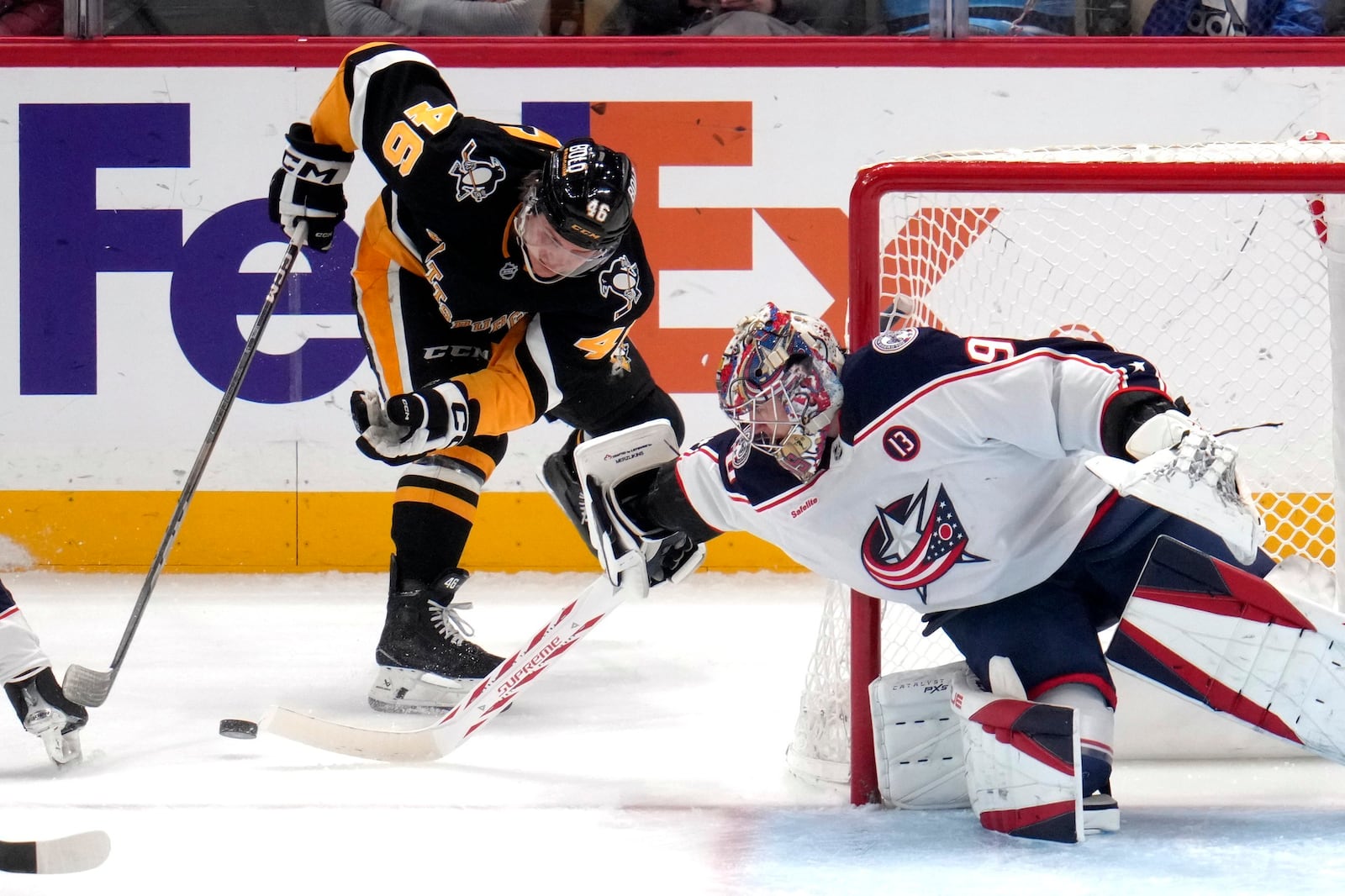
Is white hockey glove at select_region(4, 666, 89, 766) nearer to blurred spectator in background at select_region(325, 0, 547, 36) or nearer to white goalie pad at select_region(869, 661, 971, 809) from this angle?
white goalie pad at select_region(869, 661, 971, 809)

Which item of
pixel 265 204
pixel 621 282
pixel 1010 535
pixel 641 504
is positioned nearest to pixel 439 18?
pixel 265 204

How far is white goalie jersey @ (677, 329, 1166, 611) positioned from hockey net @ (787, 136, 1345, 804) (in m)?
0.16

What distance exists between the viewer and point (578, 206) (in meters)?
2.20

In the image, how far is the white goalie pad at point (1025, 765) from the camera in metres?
1.74

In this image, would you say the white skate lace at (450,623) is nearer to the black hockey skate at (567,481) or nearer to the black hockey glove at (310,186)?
the black hockey skate at (567,481)

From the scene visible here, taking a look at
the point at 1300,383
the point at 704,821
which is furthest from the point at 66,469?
the point at 1300,383

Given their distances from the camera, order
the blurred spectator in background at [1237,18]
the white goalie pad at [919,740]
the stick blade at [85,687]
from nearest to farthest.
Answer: the white goalie pad at [919,740]
the stick blade at [85,687]
the blurred spectator in background at [1237,18]

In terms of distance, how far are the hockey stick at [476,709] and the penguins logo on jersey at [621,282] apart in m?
0.60

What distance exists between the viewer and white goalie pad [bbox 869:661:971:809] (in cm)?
192

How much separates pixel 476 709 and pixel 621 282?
2.62 feet

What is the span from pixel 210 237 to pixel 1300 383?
2.58m

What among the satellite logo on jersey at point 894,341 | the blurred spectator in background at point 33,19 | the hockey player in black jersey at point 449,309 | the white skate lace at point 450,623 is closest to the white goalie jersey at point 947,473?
the satellite logo on jersey at point 894,341

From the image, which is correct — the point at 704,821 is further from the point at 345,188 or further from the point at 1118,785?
the point at 345,188

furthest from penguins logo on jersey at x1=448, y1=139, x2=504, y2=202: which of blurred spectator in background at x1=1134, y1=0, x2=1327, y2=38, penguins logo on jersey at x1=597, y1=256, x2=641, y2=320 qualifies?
blurred spectator in background at x1=1134, y1=0, x2=1327, y2=38
